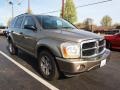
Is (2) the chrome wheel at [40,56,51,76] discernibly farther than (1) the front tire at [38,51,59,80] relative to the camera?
Yes

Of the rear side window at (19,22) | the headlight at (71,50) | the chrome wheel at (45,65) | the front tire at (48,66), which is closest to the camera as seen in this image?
the headlight at (71,50)

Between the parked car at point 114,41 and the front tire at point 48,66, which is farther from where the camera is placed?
the parked car at point 114,41

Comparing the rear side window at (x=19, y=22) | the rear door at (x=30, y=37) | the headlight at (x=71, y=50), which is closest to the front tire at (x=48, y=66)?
the headlight at (x=71, y=50)

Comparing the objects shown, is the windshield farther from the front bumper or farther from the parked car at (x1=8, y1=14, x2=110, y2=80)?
the front bumper

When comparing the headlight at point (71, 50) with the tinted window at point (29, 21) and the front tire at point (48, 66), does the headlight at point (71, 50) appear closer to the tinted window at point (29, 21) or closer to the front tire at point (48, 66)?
the front tire at point (48, 66)

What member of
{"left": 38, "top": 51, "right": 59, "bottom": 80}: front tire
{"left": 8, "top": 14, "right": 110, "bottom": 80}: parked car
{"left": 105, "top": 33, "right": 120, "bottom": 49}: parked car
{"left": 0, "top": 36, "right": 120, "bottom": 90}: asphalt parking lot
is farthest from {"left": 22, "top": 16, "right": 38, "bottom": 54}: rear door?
{"left": 105, "top": 33, "right": 120, "bottom": 49}: parked car

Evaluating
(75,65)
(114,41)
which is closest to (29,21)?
(75,65)

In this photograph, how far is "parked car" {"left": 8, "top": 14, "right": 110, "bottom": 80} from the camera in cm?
541

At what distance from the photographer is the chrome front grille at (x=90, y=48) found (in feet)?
18.0

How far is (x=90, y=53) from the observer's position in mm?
5648

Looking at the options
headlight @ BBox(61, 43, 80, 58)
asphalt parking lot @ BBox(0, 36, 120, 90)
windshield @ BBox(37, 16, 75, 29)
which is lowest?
asphalt parking lot @ BBox(0, 36, 120, 90)

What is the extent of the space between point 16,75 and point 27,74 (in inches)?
12.6

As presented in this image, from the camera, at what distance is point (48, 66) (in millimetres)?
6055

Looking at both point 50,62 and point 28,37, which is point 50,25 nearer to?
point 28,37
